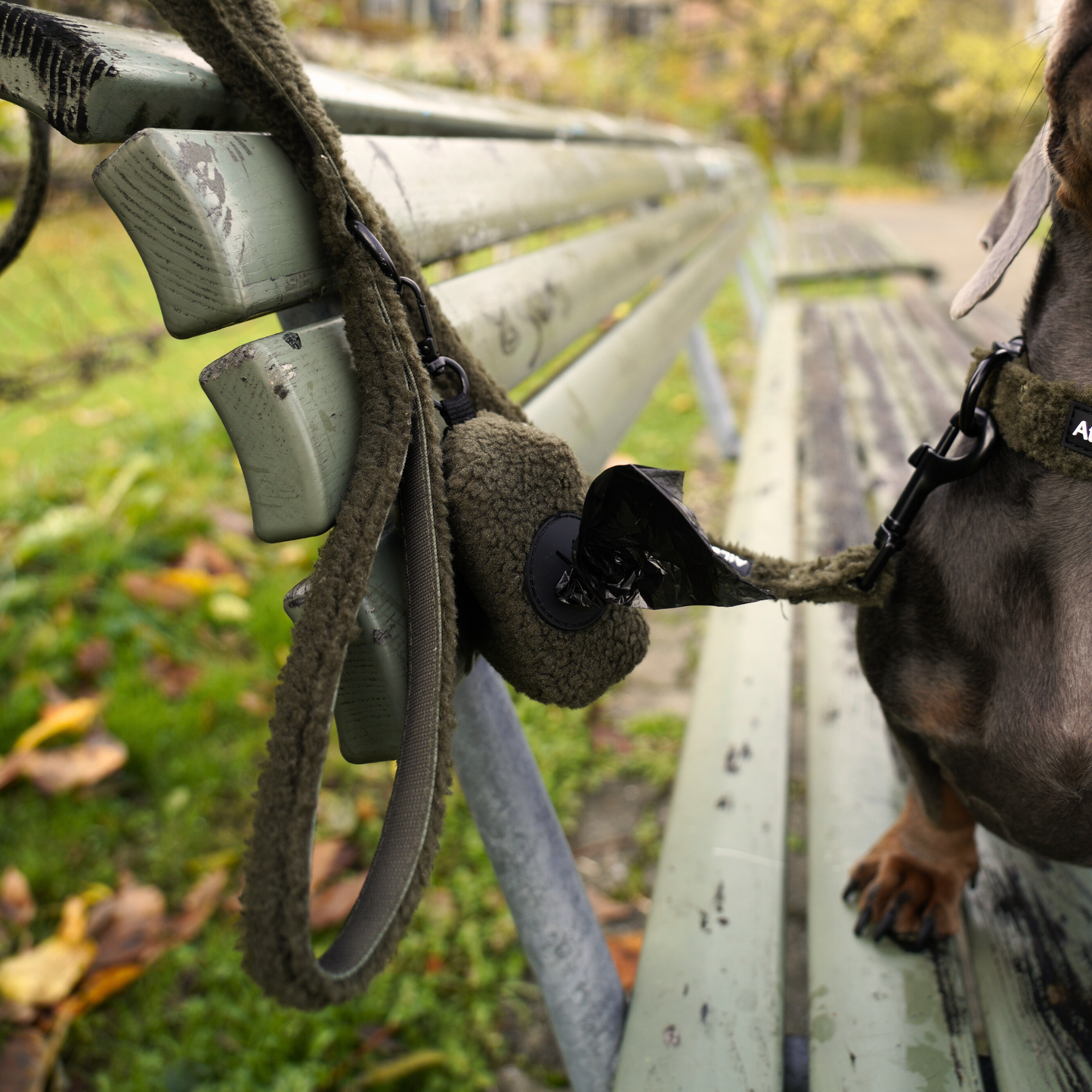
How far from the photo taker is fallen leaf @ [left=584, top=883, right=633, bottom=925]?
5.74ft

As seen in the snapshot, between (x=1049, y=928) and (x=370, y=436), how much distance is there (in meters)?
1.10

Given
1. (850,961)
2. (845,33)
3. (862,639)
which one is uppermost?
(845,33)

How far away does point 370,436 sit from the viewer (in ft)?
2.54

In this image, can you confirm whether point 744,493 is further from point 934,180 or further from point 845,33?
point 845,33

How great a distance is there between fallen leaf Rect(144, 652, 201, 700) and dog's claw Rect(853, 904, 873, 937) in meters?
1.80

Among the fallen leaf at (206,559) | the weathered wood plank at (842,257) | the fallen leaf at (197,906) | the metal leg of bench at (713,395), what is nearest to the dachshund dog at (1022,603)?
the fallen leaf at (197,906)

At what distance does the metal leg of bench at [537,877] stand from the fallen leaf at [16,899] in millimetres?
1191

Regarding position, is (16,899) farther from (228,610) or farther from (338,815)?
(228,610)

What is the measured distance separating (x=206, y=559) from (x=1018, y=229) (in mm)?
2495

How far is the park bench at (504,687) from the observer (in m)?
0.69

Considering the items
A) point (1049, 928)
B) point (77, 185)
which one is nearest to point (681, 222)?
point (77, 185)

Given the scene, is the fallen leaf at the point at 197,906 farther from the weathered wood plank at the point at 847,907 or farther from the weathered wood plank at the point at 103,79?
the weathered wood plank at the point at 103,79

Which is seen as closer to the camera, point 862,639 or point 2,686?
point 862,639

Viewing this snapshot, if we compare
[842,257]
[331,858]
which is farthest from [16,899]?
[842,257]
